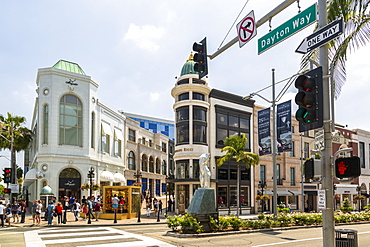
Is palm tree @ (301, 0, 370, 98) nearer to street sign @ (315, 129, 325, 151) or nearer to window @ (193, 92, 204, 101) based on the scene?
street sign @ (315, 129, 325, 151)

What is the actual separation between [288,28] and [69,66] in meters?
35.1

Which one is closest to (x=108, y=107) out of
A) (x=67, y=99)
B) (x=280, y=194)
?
(x=67, y=99)

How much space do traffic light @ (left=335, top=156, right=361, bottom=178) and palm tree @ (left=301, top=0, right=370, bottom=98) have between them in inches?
199

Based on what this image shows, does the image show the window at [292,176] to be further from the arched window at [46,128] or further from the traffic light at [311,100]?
the traffic light at [311,100]

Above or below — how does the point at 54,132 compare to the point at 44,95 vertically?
below

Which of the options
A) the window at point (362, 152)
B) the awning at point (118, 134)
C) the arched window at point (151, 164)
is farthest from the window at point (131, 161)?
the window at point (362, 152)

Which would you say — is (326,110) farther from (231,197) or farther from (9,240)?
(231,197)

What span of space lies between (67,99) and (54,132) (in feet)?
11.9

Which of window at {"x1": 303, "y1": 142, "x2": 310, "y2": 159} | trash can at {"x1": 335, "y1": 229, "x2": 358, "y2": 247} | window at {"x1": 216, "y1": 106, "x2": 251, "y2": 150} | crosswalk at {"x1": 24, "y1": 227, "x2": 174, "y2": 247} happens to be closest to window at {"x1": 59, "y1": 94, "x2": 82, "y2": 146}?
window at {"x1": 216, "y1": 106, "x2": 251, "y2": 150}

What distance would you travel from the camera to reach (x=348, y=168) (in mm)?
7320

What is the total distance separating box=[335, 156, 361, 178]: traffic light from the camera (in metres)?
7.27

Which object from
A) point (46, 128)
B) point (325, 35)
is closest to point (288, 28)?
point (325, 35)

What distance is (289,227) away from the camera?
21656mm

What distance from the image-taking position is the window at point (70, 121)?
124ft
